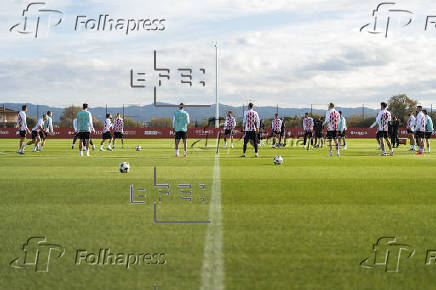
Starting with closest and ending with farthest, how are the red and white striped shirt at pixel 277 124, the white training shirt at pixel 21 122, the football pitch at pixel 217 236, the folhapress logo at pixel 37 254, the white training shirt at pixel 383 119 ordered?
the football pitch at pixel 217 236
the folhapress logo at pixel 37 254
the white training shirt at pixel 383 119
the white training shirt at pixel 21 122
the red and white striped shirt at pixel 277 124

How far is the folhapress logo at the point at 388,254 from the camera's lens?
5234 mm

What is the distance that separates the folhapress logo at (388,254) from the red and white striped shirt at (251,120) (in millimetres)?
16889

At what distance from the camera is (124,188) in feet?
37.3

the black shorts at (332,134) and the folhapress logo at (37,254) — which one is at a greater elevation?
the black shorts at (332,134)

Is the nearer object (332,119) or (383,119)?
(332,119)

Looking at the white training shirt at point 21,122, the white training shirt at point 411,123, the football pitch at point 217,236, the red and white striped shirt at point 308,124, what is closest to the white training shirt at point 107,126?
the white training shirt at point 21,122

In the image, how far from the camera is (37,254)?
5.58m

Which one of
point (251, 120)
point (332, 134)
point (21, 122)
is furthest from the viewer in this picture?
point (21, 122)

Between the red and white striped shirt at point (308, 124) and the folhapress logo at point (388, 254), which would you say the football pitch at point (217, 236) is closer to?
the folhapress logo at point (388, 254)

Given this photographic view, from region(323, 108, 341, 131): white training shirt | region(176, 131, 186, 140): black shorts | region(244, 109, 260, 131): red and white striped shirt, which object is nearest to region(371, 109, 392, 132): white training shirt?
region(323, 108, 341, 131): white training shirt

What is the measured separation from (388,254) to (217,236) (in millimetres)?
1937

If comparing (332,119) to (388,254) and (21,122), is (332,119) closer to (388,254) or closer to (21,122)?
(21,122)

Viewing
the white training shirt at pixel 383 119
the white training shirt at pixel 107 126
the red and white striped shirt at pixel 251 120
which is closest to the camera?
the red and white striped shirt at pixel 251 120

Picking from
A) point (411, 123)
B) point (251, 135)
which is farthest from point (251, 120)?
point (411, 123)
